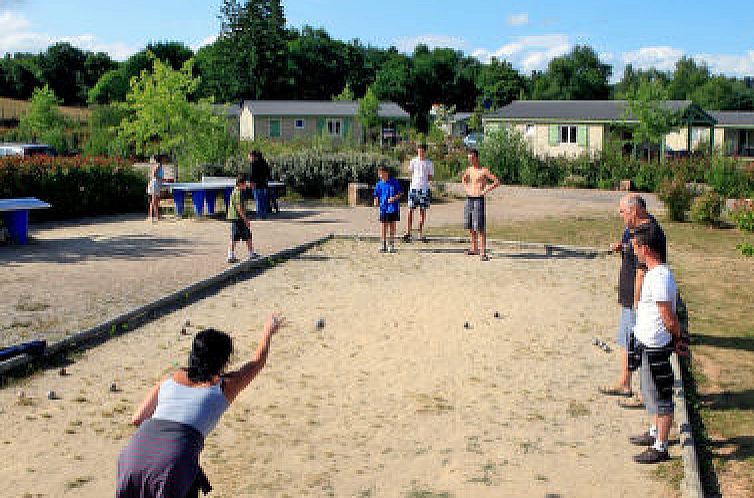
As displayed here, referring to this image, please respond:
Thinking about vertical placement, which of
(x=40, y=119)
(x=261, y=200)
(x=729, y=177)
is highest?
(x=40, y=119)

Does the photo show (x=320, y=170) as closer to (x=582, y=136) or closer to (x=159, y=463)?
(x=159, y=463)

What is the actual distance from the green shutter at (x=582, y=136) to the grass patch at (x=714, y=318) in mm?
29764

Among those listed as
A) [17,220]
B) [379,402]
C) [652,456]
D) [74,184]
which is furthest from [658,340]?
[74,184]

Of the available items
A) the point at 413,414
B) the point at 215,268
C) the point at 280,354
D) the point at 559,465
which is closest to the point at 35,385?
the point at 280,354

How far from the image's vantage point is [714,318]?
10.7 m

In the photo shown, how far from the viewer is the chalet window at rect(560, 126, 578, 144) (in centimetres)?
5047

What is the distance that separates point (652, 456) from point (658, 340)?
0.84m

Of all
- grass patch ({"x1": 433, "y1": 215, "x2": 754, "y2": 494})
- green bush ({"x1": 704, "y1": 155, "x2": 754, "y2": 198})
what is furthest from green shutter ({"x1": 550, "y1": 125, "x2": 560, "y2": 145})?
grass patch ({"x1": 433, "y1": 215, "x2": 754, "y2": 494})

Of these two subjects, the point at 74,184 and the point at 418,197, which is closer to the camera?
the point at 418,197

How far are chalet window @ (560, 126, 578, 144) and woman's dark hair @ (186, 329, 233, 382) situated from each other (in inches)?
1905

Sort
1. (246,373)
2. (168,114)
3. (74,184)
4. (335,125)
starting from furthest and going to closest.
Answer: (335,125) < (168,114) < (74,184) < (246,373)

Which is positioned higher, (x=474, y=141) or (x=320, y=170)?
(x=474, y=141)

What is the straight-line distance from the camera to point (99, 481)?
19.0 ft

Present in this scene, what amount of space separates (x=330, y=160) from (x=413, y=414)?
18.3 metres
